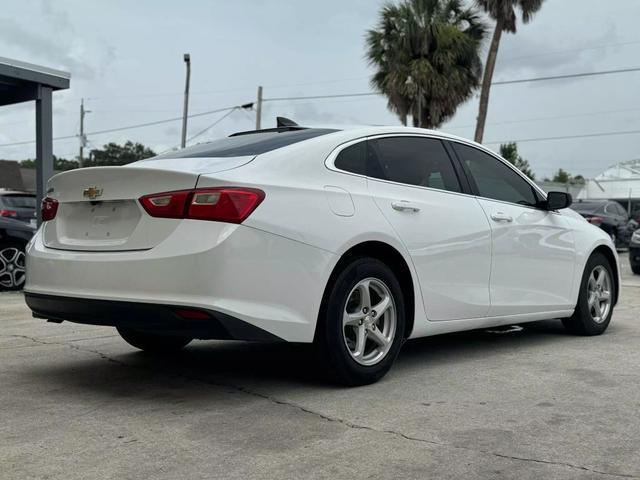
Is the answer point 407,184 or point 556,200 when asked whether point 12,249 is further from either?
point 556,200

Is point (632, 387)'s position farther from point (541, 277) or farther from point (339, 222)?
point (339, 222)

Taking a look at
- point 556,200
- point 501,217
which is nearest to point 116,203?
point 501,217

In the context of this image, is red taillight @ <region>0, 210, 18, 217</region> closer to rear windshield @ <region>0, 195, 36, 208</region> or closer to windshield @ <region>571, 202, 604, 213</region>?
rear windshield @ <region>0, 195, 36, 208</region>

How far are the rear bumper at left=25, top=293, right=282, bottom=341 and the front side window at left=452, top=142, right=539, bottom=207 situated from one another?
2.29 metres

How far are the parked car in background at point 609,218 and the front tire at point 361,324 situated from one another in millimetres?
16757

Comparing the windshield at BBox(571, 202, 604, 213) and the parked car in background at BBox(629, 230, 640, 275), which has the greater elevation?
the windshield at BBox(571, 202, 604, 213)

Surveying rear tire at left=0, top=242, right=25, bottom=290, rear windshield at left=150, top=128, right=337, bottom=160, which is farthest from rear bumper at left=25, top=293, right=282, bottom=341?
rear tire at left=0, top=242, right=25, bottom=290

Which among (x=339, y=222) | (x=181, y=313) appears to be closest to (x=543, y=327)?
(x=339, y=222)

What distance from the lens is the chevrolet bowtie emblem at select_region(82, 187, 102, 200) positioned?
417 cm

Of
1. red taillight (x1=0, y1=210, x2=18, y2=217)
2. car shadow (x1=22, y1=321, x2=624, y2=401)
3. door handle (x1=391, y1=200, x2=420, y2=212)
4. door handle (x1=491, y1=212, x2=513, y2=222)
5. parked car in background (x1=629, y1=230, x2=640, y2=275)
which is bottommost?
car shadow (x1=22, y1=321, x2=624, y2=401)

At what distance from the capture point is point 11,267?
961 cm

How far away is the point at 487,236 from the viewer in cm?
519

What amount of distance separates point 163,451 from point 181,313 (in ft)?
2.52

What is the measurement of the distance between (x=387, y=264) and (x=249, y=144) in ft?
3.63
